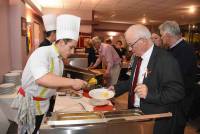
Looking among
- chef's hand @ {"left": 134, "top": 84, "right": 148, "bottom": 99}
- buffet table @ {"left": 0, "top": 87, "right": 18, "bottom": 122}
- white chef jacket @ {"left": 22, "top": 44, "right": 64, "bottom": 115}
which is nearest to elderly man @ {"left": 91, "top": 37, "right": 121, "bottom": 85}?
buffet table @ {"left": 0, "top": 87, "right": 18, "bottom": 122}

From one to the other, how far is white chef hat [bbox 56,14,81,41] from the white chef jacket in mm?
109

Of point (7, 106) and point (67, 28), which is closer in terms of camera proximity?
point (67, 28)

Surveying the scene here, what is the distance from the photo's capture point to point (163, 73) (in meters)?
1.14

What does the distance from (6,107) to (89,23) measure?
453 cm

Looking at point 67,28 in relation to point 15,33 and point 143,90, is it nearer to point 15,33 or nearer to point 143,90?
point 143,90

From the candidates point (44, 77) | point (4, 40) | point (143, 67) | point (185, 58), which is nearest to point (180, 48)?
point (185, 58)

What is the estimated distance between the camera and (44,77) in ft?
3.76

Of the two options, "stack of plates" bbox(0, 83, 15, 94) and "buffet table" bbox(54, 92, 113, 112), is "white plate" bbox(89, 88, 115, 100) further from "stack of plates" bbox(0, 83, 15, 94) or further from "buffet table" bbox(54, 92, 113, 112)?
"stack of plates" bbox(0, 83, 15, 94)

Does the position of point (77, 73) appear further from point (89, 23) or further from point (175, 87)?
point (89, 23)

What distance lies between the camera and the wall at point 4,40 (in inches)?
113

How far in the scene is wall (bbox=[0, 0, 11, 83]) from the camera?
2.86m

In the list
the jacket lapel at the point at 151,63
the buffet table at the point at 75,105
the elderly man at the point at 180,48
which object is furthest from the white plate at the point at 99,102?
the elderly man at the point at 180,48

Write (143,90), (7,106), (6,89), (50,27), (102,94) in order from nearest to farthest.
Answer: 1. (143,90)
2. (102,94)
3. (50,27)
4. (7,106)
5. (6,89)

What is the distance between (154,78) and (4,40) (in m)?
2.55
